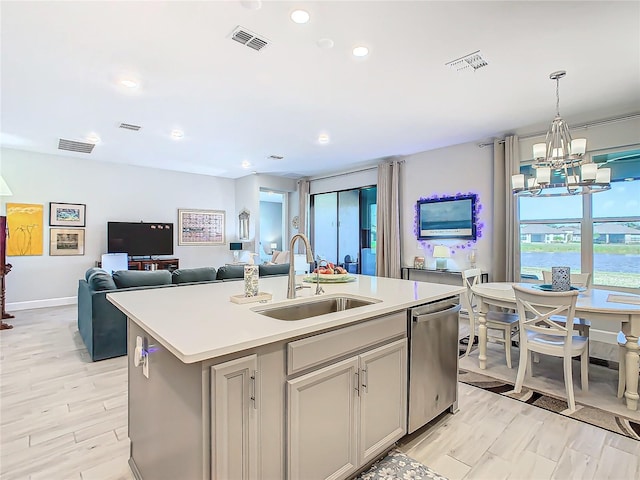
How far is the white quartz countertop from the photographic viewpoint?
1.16 m

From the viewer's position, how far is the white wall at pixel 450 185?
16.9 ft

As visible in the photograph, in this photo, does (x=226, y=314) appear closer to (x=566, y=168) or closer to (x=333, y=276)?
(x=333, y=276)

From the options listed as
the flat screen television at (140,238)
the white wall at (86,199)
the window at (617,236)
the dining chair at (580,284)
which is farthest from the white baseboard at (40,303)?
the window at (617,236)

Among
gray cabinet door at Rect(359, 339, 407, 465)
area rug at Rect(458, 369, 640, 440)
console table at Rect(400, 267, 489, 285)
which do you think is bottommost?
area rug at Rect(458, 369, 640, 440)

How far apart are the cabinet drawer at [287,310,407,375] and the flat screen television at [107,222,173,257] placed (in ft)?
21.2

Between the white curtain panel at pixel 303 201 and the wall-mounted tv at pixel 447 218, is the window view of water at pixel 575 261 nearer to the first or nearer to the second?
the wall-mounted tv at pixel 447 218

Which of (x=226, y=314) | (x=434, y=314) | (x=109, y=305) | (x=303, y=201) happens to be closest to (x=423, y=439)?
(x=434, y=314)

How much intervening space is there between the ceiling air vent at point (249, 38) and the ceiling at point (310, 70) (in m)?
0.06

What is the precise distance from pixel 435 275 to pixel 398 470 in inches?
173

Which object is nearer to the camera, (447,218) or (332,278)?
(332,278)

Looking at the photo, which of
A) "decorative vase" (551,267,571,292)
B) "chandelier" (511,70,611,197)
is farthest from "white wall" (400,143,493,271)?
"decorative vase" (551,267,571,292)

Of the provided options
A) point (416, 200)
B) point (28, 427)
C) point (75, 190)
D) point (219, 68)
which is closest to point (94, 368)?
point (28, 427)

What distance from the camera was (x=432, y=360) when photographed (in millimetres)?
2115

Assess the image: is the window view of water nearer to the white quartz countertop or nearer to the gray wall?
the gray wall
